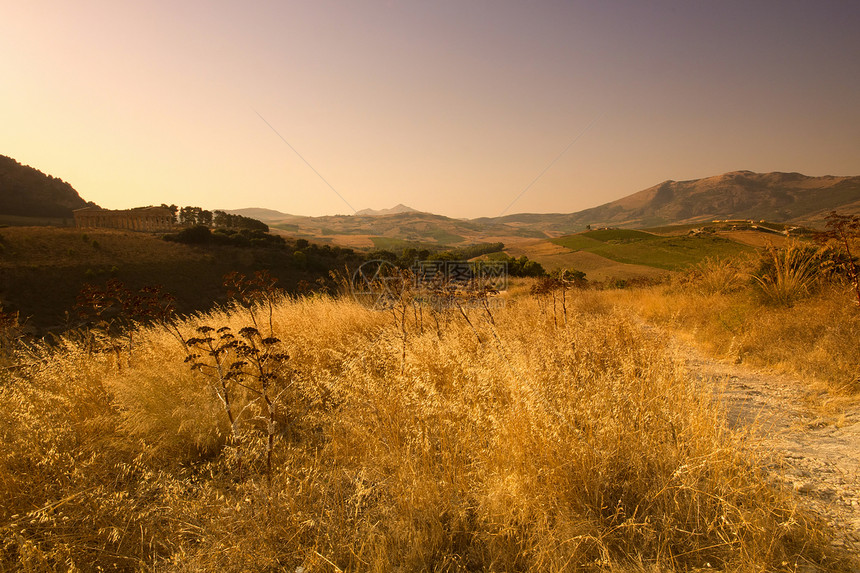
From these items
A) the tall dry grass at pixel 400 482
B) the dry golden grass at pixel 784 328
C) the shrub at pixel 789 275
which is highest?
the shrub at pixel 789 275

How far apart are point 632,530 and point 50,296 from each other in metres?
42.0

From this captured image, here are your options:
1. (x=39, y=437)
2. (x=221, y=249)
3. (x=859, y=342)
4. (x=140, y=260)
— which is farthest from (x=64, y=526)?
(x=221, y=249)

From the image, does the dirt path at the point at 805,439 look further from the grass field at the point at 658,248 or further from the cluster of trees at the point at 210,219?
the cluster of trees at the point at 210,219

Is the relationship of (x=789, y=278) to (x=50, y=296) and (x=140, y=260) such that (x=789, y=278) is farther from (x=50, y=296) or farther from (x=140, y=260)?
(x=140, y=260)

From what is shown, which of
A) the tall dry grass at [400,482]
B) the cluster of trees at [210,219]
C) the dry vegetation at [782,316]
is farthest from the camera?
the cluster of trees at [210,219]

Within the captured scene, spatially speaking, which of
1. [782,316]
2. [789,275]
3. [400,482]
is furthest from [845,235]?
[400,482]

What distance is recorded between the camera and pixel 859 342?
433 centimetres

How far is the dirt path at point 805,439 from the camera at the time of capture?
218 centimetres

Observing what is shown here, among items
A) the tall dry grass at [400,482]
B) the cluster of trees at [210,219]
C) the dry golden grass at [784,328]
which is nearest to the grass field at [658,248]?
the dry golden grass at [784,328]

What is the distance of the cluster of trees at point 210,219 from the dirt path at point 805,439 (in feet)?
198

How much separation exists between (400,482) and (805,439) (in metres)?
3.70

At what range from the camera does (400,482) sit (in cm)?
242

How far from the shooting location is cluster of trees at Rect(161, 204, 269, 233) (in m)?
56.0

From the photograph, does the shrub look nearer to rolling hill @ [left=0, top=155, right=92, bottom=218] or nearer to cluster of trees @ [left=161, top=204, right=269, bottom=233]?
cluster of trees @ [left=161, top=204, right=269, bottom=233]
